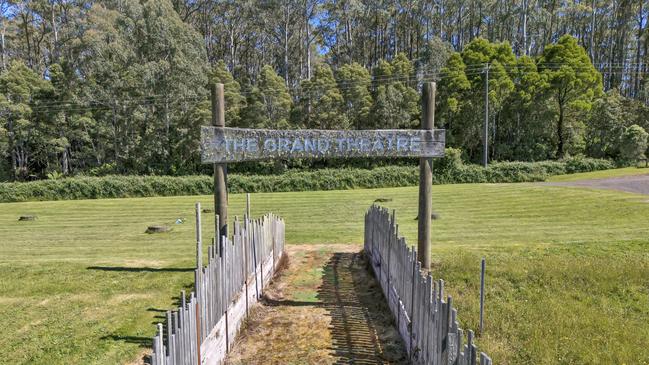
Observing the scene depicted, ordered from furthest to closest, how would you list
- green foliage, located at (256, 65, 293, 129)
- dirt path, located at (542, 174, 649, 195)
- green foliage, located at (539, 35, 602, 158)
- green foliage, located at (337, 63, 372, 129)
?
green foliage, located at (337, 63, 372, 129)
green foliage, located at (256, 65, 293, 129)
green foliage, located at (539, 35, 602, 158)
dirt path, located at (542, 174, 649, 195)

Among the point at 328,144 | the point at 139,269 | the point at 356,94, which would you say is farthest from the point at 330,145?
the point at 356,94

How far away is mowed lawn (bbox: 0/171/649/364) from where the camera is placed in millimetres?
6012

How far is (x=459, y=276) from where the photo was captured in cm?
880

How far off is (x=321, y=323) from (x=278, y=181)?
2542 cm

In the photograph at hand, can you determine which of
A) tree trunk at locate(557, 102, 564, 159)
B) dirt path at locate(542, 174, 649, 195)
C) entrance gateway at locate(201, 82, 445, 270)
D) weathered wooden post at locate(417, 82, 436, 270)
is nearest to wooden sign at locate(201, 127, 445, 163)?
entrance gateway at locate(201, 82, 445, 270)

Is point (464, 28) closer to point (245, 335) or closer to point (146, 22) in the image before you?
point (146, 22)

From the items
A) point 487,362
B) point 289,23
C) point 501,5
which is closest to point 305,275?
point 487,362

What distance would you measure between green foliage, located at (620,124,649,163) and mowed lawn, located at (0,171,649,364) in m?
18.4

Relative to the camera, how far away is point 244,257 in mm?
7539

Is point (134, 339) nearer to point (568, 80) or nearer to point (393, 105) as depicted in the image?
point (393, 105)

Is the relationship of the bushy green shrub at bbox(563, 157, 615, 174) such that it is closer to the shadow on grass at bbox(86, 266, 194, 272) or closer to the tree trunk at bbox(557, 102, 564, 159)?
the tree trunk at bbox(557, 102, 564, 159)

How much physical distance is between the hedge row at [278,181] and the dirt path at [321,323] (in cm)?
2169

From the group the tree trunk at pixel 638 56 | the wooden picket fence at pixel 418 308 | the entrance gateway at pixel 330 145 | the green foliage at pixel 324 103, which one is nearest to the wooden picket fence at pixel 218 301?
the entrance gateway at pixel 330 145

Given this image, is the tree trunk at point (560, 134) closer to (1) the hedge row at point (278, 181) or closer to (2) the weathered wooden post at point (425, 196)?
(1) the hedge row at point (278, 181)
